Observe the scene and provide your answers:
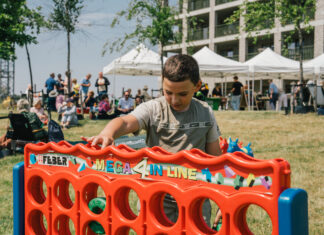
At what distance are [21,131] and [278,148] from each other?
17.9 feet

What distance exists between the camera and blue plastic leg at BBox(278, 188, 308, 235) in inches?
57.0

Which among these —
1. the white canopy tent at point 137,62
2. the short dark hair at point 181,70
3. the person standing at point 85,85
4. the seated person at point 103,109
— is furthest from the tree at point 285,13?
the short dark hair at point 181,70

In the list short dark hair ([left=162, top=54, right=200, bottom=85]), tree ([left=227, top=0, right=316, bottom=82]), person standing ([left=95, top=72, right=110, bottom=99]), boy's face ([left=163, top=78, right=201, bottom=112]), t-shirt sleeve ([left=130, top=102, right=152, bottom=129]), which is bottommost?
t-shirt sleeve ([left=130, top=102, right=152, bottom=129])

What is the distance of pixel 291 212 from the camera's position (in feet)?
4.75

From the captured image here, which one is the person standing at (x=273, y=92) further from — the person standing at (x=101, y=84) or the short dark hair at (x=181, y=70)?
the short dark hair at (x=181, y=70)

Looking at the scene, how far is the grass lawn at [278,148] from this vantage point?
3.79m

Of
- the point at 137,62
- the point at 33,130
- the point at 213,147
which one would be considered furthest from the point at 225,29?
the point at 213,147

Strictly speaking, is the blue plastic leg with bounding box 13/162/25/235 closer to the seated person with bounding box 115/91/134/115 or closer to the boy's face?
the boy's face

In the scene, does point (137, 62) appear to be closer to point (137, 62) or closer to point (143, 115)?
point (137, 62)

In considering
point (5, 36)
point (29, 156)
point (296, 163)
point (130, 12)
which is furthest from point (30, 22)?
point (29, 156)

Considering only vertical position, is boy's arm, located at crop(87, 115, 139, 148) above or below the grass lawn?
above

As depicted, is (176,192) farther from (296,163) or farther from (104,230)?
(296,163)

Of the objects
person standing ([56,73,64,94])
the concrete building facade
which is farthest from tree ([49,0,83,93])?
the concrete building facade

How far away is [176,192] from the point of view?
1780 millimetres
